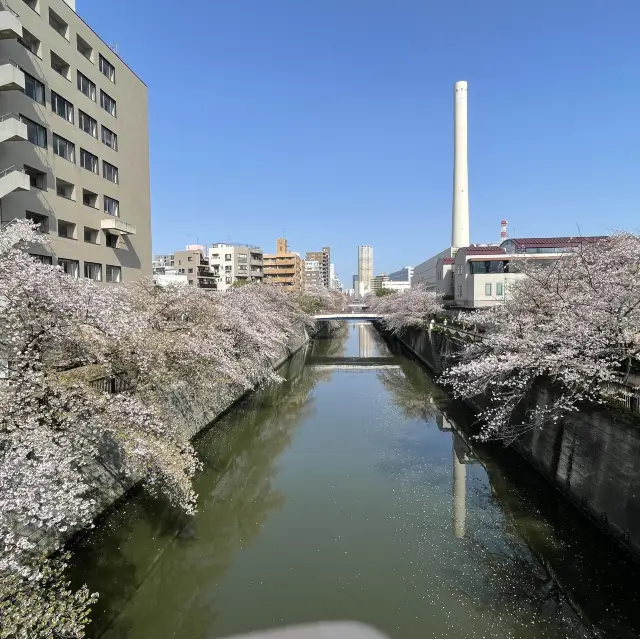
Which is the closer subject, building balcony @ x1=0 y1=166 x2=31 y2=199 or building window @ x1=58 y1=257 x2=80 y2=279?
building balcony @ x1=0 y1=166 x2=31 y2=199

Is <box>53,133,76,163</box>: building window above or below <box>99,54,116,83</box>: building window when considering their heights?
below

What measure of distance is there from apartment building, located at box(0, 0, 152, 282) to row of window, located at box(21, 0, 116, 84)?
0.14 feet

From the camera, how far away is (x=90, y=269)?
2339 cm

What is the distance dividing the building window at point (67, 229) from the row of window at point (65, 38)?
23.8ft

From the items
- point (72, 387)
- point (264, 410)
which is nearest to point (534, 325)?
point (72, 387)

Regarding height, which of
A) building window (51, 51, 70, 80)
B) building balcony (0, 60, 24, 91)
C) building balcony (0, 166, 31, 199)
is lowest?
building balcony (0, 166, 31, 199)

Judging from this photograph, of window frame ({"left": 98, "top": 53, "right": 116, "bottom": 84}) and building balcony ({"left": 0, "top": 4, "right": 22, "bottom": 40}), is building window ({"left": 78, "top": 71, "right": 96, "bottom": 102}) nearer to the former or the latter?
window frame ({"left": 98, "top": 53, "right": 116, "bottom": 84})

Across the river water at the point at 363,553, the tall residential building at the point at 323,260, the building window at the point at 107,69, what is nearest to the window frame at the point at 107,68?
the building window at the point at 107,69

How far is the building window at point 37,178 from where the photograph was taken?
18984 mm

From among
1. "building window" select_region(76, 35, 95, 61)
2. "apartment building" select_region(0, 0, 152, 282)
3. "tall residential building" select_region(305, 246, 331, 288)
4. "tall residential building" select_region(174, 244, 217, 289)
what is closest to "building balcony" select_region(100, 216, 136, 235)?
"apartment building" select_region(0, 0, 152, 282)

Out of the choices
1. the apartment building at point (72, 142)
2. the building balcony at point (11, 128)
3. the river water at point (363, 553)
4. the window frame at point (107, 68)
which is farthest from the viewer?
the window frame at point (107, 68)

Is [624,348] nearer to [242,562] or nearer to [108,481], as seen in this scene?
[242,562]

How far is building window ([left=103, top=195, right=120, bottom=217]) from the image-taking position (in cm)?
2462

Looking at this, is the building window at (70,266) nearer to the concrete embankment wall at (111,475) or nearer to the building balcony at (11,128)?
the building balcony at (11,128)
